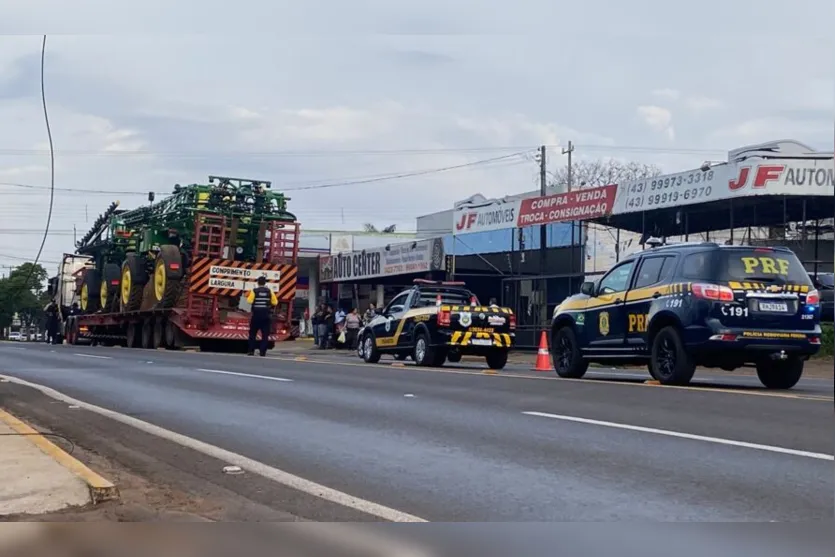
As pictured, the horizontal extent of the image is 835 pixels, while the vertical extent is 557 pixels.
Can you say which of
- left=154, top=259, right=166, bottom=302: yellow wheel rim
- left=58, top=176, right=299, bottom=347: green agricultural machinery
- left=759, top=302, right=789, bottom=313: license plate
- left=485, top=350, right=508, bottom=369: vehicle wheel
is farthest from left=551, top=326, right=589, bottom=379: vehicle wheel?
left=154, top=259, right=166, bottom=302: yellow wheel rim

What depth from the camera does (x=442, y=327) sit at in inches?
754

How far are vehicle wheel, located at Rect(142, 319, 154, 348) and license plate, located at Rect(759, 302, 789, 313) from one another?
66.3 feet

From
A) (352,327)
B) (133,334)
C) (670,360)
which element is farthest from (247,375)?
(352,327)

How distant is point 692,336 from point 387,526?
7890 millimetres

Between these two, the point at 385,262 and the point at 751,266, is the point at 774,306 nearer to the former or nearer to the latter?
the point at 751,266

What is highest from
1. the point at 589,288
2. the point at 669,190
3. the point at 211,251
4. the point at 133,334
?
the point at 669,190

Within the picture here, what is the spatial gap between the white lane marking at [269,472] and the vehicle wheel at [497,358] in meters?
9.21

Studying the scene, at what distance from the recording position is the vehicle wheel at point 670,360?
517 inches

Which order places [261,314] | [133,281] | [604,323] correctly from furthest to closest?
[133,281] < [261,314] < [604,323]

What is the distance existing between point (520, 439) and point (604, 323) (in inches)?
242

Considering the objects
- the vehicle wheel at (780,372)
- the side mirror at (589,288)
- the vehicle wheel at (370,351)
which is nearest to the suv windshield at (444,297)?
the vehicle wheel at (370,351)

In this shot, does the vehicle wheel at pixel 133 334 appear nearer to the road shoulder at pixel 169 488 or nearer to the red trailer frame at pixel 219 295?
the red trailer frame at pixel 219 295

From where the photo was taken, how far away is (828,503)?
20.6ft

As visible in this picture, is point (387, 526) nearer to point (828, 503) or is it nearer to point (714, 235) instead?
point (828, 503)
